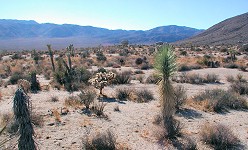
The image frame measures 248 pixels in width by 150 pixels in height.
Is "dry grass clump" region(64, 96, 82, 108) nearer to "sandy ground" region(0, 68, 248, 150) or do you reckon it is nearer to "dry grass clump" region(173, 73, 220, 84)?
"sandy ground" region(0, 68, 248, 150)

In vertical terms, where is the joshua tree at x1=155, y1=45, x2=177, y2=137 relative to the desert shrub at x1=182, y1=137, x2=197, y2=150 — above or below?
above

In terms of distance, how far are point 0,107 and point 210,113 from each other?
9804 mm

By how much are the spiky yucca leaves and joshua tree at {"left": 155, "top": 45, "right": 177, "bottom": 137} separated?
5.79 m

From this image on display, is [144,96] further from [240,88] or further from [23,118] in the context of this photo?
[23,118]

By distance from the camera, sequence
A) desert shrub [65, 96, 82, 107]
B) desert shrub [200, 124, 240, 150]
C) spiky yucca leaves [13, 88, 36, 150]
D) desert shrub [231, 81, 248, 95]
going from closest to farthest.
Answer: spiky yucca leaves [13, 88, 36, 150] → desert shrub [200, 124, 240, 150] → desert shrub [65, 96, 82, 107] → desert shrub [231, 81, 248, 95]

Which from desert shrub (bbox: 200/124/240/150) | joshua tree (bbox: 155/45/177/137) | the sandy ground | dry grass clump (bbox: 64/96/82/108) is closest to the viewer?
desert shrub (bbox: 200/124/240/150)

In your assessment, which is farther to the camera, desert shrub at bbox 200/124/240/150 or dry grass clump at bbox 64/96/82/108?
dry grass clump at bbox 64/96/82/108

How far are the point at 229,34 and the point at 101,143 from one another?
111m

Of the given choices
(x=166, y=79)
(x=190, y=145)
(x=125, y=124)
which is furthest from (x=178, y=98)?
(x=190, y=145)

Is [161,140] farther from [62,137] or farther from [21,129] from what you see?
[21,129]

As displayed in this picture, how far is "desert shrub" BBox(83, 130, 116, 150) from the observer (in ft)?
34.1

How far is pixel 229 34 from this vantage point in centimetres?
11381

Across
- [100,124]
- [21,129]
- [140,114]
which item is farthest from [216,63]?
[21,129]

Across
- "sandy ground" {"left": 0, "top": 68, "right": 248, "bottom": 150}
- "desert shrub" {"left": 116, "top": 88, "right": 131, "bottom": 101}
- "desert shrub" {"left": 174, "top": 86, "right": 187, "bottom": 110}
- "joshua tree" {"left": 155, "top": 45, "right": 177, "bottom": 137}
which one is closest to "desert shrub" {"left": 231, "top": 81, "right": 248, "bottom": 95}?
"sandy ground" {"left": 0, "top": 68, "right": 248, "bottom": 150}
